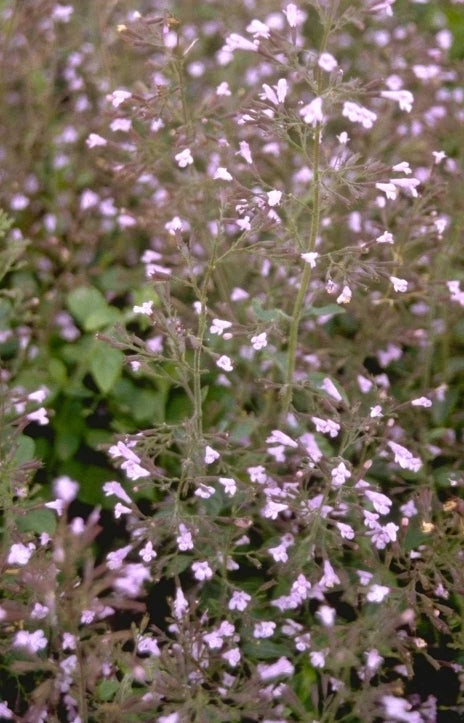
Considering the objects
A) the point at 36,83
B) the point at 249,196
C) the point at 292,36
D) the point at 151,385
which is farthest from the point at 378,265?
the point at 36,83

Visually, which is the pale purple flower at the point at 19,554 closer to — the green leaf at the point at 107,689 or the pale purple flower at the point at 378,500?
the green leaf at the point at 107,689

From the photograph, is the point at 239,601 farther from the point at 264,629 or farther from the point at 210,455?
the point at 210,455

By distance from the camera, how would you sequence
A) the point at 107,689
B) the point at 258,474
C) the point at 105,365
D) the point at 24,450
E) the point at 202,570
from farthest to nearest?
the point at 105,365 → the point at 24,450 → the point at 258,474 → the point at 202,570 → the point at 107,689

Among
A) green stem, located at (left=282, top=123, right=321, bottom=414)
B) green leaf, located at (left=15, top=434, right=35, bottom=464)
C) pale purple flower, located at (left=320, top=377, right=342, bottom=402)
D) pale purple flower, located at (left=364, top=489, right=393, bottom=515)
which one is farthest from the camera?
green leaf, located at (left=15, top=434, right=35, bottom=464)

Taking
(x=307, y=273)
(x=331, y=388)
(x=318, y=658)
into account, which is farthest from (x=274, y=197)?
(x=318, y=658)

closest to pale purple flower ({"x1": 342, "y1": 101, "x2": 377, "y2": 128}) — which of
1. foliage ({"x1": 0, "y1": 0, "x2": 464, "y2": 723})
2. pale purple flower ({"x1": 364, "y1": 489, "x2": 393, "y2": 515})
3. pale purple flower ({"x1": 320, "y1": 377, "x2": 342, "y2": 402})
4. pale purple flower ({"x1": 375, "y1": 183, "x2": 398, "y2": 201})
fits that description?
foliage ({"x1": 0, "y1": 0, "x2": 464, "y2": 723})

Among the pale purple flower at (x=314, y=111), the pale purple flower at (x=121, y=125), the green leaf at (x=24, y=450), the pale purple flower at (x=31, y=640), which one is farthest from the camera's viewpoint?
the pale purple flower at (x=121, y=125)

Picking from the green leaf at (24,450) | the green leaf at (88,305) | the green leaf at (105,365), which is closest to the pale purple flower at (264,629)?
the green leaf at (24,450)

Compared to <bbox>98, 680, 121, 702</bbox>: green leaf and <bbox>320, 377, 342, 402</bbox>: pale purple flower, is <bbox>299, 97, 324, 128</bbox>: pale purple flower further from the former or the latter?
<bbox>98, 680, 121, 702</bbox>: green leaf
